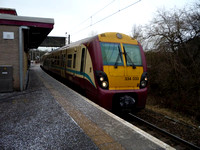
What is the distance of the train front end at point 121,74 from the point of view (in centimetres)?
562

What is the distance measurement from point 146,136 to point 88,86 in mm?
3346

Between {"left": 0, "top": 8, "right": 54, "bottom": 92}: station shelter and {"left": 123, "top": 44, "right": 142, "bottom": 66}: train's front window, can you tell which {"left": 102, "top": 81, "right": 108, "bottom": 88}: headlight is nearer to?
{"left": 123, "top": 44, "right": 142, "bottom": 66}: train's front window

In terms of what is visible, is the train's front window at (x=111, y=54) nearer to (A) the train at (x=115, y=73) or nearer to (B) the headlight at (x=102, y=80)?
(A) the train at (x=115, y=73)

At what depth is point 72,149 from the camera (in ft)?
9.46

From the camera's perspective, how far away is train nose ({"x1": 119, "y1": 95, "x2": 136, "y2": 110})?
5.61 metres

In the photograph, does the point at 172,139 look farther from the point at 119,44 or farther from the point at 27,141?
the point at 27,141

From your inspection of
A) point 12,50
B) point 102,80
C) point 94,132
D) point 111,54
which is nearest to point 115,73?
point 102,80

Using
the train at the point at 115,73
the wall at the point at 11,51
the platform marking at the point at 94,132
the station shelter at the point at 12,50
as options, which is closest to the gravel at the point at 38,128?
the platform marking at the point at 94,132

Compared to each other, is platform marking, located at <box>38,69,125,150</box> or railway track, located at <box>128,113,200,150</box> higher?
platform marking, located at <box>38,69,125,150</box>

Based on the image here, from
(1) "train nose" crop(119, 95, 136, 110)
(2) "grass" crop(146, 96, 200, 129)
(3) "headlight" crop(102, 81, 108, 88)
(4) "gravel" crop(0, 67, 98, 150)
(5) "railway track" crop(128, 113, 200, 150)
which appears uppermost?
(3) "headlight" crop(102, 81, 108, 88)

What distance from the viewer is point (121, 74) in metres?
5.84

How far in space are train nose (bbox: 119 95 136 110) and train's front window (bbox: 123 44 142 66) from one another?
3.92 ft

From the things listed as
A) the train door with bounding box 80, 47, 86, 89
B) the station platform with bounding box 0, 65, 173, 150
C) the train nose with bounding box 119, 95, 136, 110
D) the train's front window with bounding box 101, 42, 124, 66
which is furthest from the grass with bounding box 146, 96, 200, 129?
the station platform with bounding box 0, 65, 173, 150

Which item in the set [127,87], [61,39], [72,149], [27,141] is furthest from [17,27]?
[61,39]
